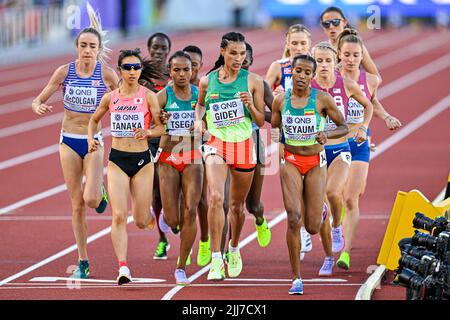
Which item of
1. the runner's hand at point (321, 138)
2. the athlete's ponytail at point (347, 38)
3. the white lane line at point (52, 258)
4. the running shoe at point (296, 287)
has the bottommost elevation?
the white lane line at point (52, 258)

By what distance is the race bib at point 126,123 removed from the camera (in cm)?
1064

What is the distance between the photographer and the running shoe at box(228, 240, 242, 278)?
11.1 metres

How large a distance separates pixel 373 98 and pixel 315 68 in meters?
1.89

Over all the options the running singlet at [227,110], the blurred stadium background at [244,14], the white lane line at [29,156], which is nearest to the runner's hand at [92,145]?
the running singlet at [227,110]

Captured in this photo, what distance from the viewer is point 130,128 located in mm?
10672

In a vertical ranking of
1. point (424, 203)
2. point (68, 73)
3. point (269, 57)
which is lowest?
point (269, 57)

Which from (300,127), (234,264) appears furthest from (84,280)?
(300,127)

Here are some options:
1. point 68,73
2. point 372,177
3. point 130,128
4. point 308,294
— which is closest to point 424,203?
point 308,294

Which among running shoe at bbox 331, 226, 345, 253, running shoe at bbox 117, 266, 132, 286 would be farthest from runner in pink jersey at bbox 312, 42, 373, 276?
running shoe at bbox 117, 266, 132, 286

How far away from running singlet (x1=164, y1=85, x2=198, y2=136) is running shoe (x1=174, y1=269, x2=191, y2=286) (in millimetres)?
1217

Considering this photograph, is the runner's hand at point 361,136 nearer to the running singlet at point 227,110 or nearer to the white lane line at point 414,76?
the running singlet at point 227,110

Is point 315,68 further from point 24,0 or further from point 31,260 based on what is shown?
point 24,0

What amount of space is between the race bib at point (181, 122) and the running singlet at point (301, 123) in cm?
94

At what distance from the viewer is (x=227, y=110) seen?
10836 millimetres
